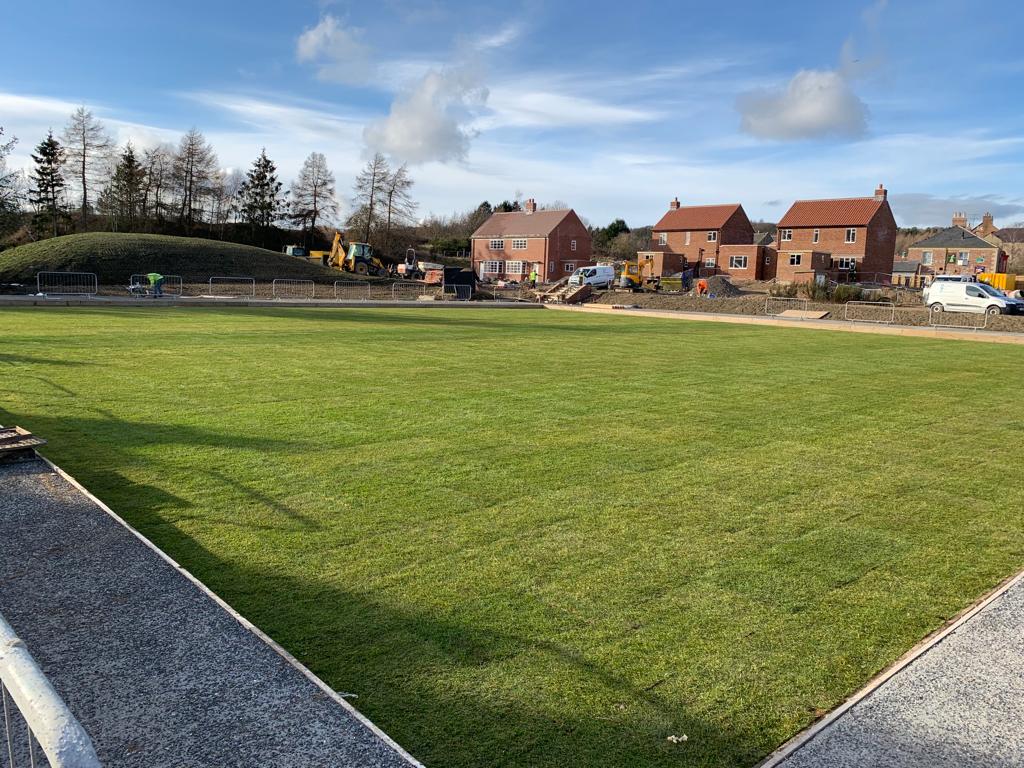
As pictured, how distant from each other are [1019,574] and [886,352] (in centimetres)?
1576

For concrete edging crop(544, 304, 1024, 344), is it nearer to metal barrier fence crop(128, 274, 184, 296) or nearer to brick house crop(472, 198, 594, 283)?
metal barrier fence crop(128, 274, 184, 296)

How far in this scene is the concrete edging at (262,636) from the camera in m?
2.83

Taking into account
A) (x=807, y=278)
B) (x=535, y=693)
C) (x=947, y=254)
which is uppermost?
(x=947, y=254)

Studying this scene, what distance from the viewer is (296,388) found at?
10.8m

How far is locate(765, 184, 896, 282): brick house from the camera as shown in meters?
64.2

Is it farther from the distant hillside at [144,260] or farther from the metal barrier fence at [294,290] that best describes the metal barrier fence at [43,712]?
the distant hillside at [144,260]

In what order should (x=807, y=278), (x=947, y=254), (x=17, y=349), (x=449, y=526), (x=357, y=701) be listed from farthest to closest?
(x=947, y=254) < (x=807, y=278) < (x=17, y=349) < (x=449, y=526) < (x=357, y=701)

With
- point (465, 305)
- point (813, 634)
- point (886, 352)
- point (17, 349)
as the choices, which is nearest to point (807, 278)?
point (465, 305)

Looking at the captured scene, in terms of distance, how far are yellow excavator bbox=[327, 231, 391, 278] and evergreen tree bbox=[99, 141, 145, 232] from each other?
20.3m

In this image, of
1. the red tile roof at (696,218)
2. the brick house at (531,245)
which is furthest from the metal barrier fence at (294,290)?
the red tile roof at (696,218)

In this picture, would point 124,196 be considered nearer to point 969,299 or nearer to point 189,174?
point 189,174

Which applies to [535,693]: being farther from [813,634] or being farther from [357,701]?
[813,634]

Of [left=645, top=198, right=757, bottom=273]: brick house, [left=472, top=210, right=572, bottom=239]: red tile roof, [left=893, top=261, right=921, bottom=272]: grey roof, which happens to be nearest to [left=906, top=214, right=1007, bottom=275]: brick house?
[left=893, top=261, right=921, bottom=272]: grey roof

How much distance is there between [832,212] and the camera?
6650 cm
